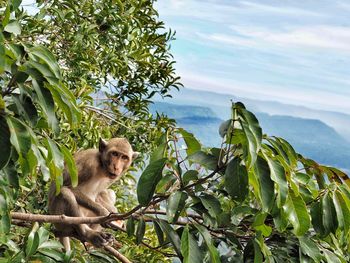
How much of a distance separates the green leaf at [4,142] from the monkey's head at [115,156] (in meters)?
2.71

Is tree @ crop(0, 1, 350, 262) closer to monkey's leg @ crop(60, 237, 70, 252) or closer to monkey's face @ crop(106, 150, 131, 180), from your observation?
monkey's leg @ crop(60, 237, 70, 252)

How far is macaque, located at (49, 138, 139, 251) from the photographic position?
4469mm

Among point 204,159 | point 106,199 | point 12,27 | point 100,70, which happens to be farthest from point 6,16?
point 100,70

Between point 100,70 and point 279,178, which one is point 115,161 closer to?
point 100,70

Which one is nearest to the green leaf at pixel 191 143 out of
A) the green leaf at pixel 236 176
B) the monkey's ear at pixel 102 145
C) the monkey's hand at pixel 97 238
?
the green leaf at pixel 236 176

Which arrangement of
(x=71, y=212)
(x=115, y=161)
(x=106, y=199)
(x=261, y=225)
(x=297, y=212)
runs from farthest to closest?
(x=106, y=199)
(x=115, y=161)
(x=71, y=212)
(x=261, y=225)
(x=297, y=212)

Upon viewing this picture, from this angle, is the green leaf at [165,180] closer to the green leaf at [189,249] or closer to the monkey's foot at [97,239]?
the green leaf at [189,249]

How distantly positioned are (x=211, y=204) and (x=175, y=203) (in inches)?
7.1

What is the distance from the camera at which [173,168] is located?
2.55 meters

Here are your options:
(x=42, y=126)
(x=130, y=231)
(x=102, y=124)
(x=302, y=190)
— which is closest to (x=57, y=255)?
(x=130, y=231)

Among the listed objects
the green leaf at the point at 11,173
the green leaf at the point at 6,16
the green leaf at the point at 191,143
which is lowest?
the green leaf at the point at 11,173

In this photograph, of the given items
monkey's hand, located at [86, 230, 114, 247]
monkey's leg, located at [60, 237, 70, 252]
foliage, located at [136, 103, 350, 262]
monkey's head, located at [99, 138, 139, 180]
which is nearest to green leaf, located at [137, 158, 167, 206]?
foliage, located at [136, 103, 350, 262]

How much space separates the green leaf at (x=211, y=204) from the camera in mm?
2609

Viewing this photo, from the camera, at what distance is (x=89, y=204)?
4621 millimetres
